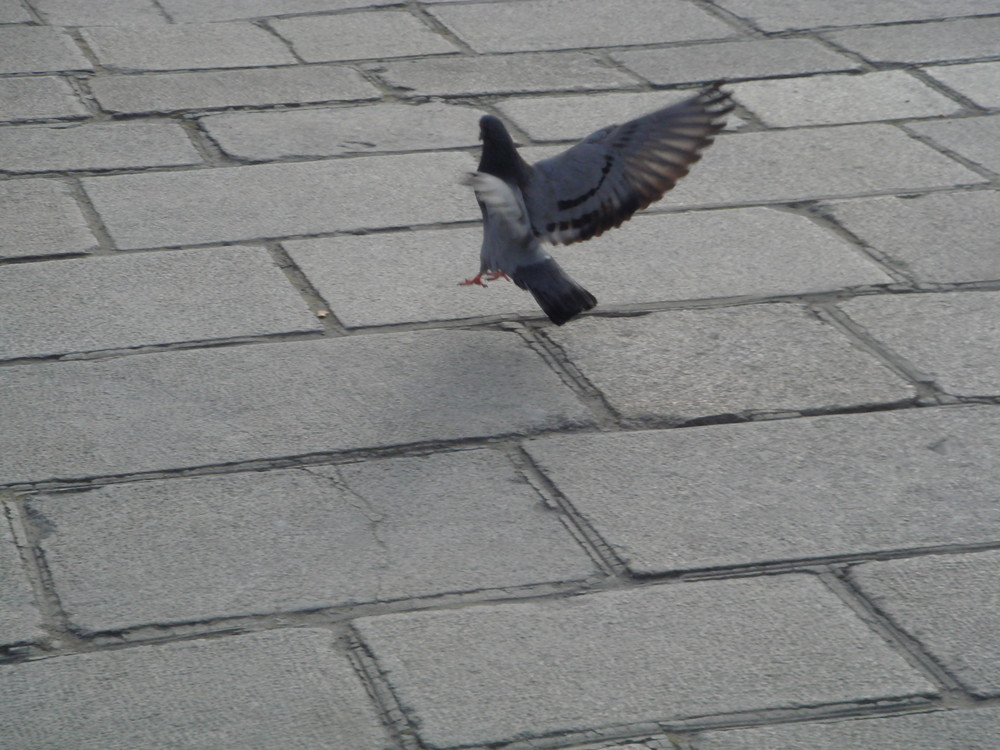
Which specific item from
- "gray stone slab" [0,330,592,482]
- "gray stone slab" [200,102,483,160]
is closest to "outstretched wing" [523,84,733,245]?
"gray stone slab" [0,330,592,482]

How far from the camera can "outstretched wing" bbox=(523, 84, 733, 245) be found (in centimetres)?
405

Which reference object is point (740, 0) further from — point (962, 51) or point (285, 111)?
point (285, 111)

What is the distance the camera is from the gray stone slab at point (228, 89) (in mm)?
5750

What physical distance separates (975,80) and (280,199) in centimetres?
314

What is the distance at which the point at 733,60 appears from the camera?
6348 millimetres

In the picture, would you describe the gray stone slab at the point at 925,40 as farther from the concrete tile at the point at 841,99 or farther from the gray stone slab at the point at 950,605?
the gray stone slab at the point at 950,605

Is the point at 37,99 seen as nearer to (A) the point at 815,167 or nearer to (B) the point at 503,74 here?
(B) the point at 503,74

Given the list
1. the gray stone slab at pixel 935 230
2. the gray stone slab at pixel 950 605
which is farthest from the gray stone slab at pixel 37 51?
the gray stone slab at pixel 950 605

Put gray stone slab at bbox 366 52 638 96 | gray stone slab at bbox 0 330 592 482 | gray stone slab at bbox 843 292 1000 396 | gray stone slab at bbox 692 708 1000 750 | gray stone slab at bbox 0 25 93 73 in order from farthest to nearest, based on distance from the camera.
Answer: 1. gray stone slab at bbox 0 25 93 73
2. gray stone slab at bbox 366 52 638 96
3. gray stone slab at bbox 843 292 1000 396
4. gray stone slab at bbox 0 330 592 482
5. gray stone slab at bbox 692 708 1000 750

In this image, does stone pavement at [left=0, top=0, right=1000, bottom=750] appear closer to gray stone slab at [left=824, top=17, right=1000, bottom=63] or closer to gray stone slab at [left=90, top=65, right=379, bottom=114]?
gray stone slab at [left=90, top=65, right=379, bottom=114]

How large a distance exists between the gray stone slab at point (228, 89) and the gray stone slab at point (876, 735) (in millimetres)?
3987

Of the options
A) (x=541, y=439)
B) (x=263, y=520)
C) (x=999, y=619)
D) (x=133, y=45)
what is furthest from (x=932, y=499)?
(x=133, y=45)

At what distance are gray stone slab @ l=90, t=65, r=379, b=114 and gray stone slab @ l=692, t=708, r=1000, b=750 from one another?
399 cm

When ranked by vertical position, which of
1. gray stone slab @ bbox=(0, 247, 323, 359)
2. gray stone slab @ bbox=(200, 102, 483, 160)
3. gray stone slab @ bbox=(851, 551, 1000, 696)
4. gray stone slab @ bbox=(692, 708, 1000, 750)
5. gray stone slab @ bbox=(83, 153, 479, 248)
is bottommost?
gray stone slab @ bbox=(692, 708, 1000, 750)
